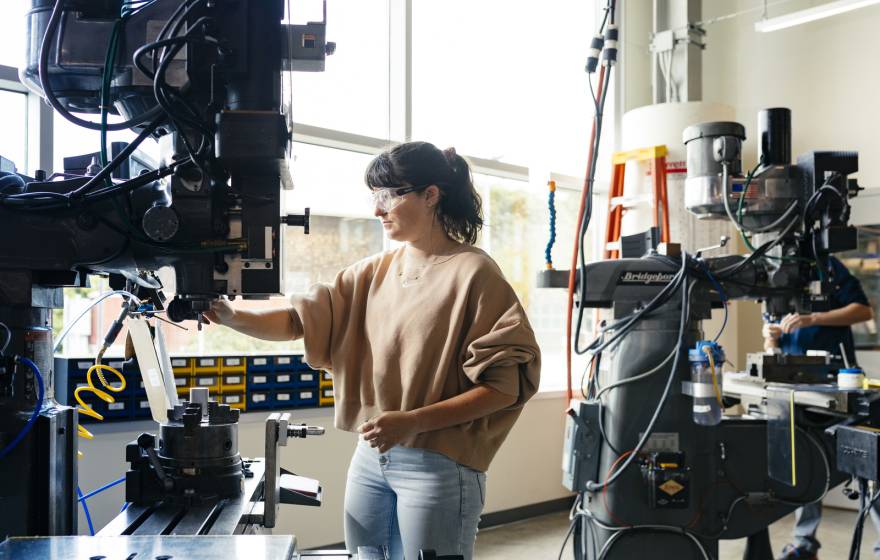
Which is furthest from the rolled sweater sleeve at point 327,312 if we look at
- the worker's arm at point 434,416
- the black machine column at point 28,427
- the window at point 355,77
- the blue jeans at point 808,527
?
the blue jeans at point 808,527

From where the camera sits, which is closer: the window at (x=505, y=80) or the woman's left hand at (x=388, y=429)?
the woman's left hand at (x=388, y=429)

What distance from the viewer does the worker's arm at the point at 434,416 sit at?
4.52ft

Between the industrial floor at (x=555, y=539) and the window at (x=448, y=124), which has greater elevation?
the window at (x=448, y=124)

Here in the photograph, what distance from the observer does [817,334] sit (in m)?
3.13

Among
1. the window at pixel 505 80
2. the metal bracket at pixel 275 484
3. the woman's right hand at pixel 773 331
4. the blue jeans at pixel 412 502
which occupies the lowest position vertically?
the blue jeans at pixel 412 502

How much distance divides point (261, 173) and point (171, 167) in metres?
0.12

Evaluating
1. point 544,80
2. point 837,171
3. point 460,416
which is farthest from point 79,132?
point 544,80

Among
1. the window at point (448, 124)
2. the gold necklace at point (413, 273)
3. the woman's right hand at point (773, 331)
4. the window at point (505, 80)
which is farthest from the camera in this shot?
the window at point (505, 80)

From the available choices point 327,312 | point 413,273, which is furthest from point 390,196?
point 327,312

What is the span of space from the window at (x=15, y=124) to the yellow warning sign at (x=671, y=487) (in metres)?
2.23

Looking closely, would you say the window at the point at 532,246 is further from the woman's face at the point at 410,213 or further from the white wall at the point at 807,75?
the woman's face at the point at 410,213

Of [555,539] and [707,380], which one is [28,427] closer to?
[707,380]

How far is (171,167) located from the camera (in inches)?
40.8

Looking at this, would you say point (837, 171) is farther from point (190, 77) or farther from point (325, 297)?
point (190, 77)
